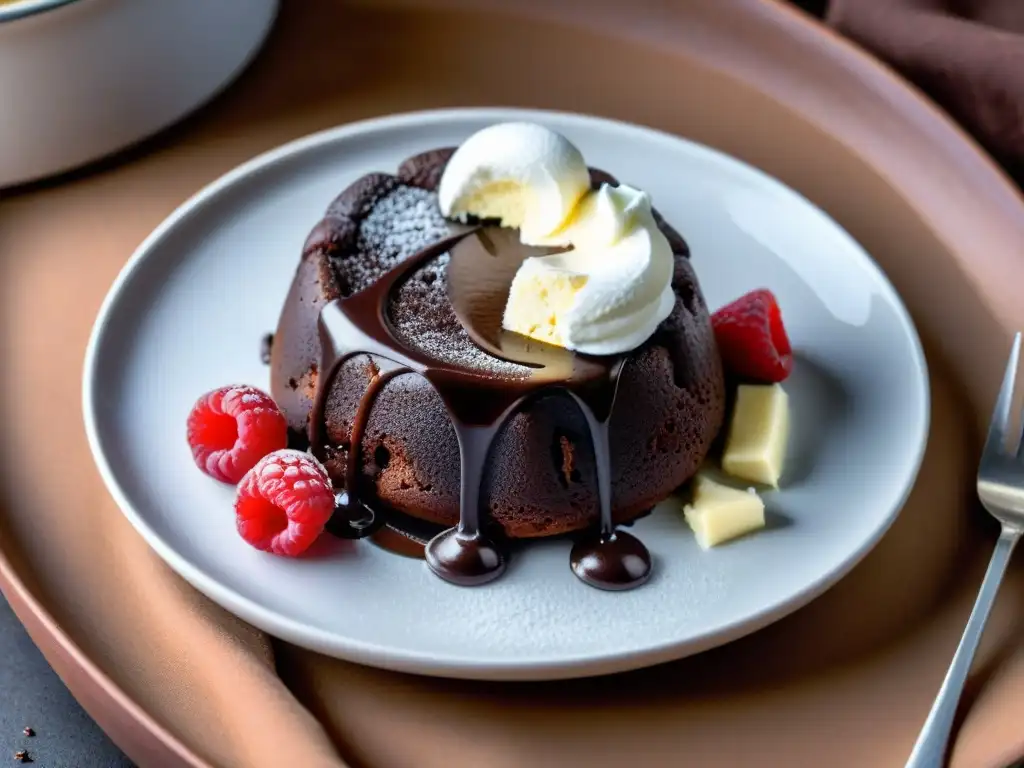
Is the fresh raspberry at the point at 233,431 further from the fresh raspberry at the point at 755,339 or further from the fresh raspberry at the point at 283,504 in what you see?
the fresh raspberry at the point at 755,339

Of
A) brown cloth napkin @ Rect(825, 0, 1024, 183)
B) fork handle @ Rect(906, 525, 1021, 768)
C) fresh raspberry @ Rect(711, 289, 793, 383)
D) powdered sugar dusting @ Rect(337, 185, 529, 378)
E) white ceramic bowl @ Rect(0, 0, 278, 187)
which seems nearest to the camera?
fork handle @ Rect(906, 525, 1021, 768)

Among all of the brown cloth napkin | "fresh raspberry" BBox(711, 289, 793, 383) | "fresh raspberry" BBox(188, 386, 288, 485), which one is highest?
the brown cloth napkin

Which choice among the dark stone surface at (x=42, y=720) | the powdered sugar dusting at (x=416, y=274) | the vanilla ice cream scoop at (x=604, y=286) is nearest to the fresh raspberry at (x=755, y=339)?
the vanilla ice cream scoop at (x=604, y=286)

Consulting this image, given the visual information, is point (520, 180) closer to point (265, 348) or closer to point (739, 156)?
point (265, 348)

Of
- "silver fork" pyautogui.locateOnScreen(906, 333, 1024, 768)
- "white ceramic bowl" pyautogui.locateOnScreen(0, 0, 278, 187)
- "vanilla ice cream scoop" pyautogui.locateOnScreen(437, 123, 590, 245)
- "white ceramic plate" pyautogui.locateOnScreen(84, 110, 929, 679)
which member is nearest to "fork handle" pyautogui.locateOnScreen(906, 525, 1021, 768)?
"silver fork" pyautogui.locateOnScreen(906, 333, 1024, 768)

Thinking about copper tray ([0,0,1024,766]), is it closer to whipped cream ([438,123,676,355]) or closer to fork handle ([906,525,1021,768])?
fork handle ([906,525,1021,768])
